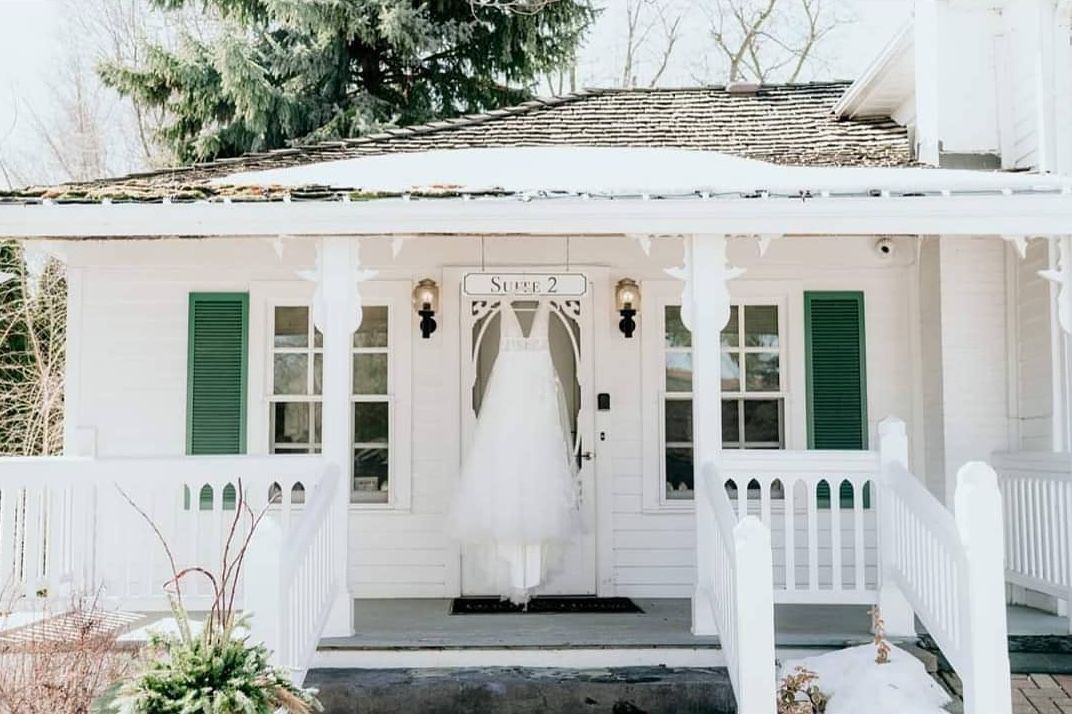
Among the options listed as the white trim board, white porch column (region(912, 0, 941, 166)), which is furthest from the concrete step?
white porch column (region(912, 0, 941, 166))

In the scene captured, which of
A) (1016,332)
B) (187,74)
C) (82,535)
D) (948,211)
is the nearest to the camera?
(948,211)

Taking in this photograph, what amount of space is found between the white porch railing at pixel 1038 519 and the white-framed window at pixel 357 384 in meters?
4.12

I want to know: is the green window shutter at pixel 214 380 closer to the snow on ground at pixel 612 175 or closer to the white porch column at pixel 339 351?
the snow on ground at pixel 612 175

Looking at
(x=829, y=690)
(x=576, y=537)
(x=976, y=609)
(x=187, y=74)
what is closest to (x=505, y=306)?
(x=576, y=537)

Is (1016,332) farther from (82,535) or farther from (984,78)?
(82,535)

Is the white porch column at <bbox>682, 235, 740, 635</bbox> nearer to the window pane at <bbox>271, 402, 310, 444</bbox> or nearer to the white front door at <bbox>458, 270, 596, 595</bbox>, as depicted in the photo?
the white front door at <bbox>458, 270, 596, 595</bbox>

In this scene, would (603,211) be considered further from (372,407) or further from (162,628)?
(162,628)

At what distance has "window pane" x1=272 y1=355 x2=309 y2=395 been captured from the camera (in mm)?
7625

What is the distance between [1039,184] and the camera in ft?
19.0

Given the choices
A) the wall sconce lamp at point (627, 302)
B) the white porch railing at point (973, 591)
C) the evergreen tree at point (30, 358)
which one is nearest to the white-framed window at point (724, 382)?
the wall sconce lamp at point (627, 302)

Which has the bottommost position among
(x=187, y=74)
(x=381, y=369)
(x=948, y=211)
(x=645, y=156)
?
(x=381, y=369)

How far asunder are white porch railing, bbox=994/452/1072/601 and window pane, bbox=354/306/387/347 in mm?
4370

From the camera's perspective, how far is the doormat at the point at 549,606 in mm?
6773

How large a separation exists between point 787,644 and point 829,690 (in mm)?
583
